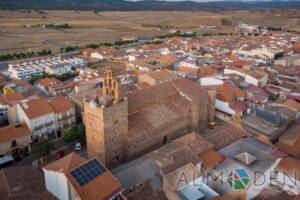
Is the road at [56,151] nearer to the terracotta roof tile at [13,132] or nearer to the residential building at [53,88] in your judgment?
the terracotta roof tile at [13,132]

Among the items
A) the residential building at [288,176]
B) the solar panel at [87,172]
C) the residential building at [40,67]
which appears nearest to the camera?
the solar panel at [87,172]

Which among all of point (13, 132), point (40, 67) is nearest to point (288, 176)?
point (13, 132)

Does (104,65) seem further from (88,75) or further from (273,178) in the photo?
(273,178)

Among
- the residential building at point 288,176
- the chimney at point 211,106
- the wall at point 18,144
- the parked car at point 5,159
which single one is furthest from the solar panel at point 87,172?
the chimney at point 211,106

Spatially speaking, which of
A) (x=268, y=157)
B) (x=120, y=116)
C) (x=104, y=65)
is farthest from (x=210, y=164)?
(x=104, y=65)

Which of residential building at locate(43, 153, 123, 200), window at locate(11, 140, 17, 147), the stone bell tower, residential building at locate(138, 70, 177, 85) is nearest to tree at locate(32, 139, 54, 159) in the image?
window at locate(11, 140, 17, 147)
